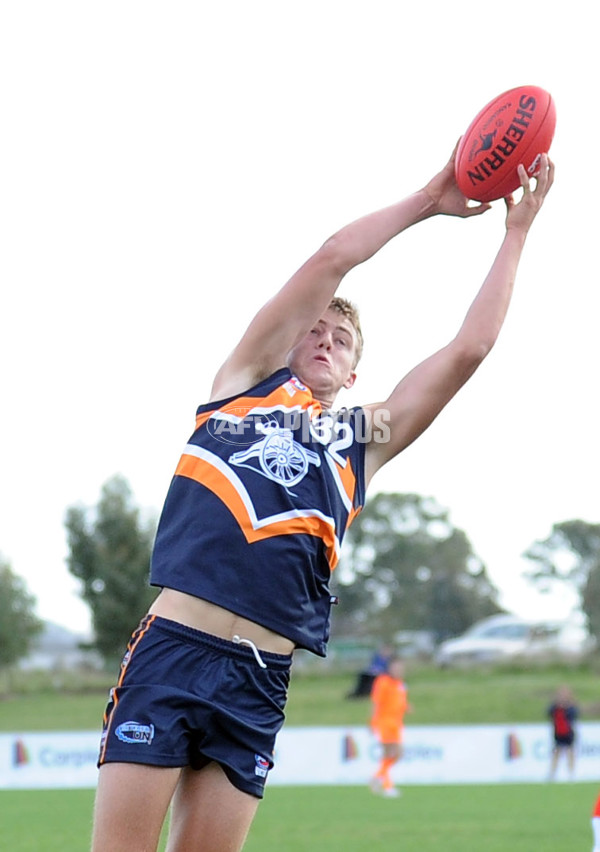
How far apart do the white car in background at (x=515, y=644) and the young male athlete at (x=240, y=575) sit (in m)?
47.3

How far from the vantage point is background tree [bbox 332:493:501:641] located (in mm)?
81625

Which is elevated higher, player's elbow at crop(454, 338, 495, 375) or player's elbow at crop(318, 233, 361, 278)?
player's elbow at crop(318, 233, 361, 278)

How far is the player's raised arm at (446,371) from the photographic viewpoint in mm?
4219

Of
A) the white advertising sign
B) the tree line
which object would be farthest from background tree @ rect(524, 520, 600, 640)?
the white advertising sign

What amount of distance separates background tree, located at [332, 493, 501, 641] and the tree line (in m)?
0.07

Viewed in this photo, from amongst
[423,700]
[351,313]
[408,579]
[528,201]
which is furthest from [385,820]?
[408,579]

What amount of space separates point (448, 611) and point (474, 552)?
610 centimetres

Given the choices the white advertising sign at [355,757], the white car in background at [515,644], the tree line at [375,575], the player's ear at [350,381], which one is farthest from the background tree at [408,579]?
the player's ear at [350,381]

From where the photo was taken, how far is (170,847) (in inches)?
149

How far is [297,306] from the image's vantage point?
13.0ft

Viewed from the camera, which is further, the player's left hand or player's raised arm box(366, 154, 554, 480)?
the player's left hand

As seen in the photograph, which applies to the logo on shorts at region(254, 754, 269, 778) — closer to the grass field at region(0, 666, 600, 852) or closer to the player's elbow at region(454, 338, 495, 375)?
the player's elbow at region(454, 338, 495, 375)

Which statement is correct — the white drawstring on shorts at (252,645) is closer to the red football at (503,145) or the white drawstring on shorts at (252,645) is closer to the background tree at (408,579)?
the red football at (503,145)

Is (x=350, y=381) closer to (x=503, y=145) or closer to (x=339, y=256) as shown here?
(x=339, y=256)
